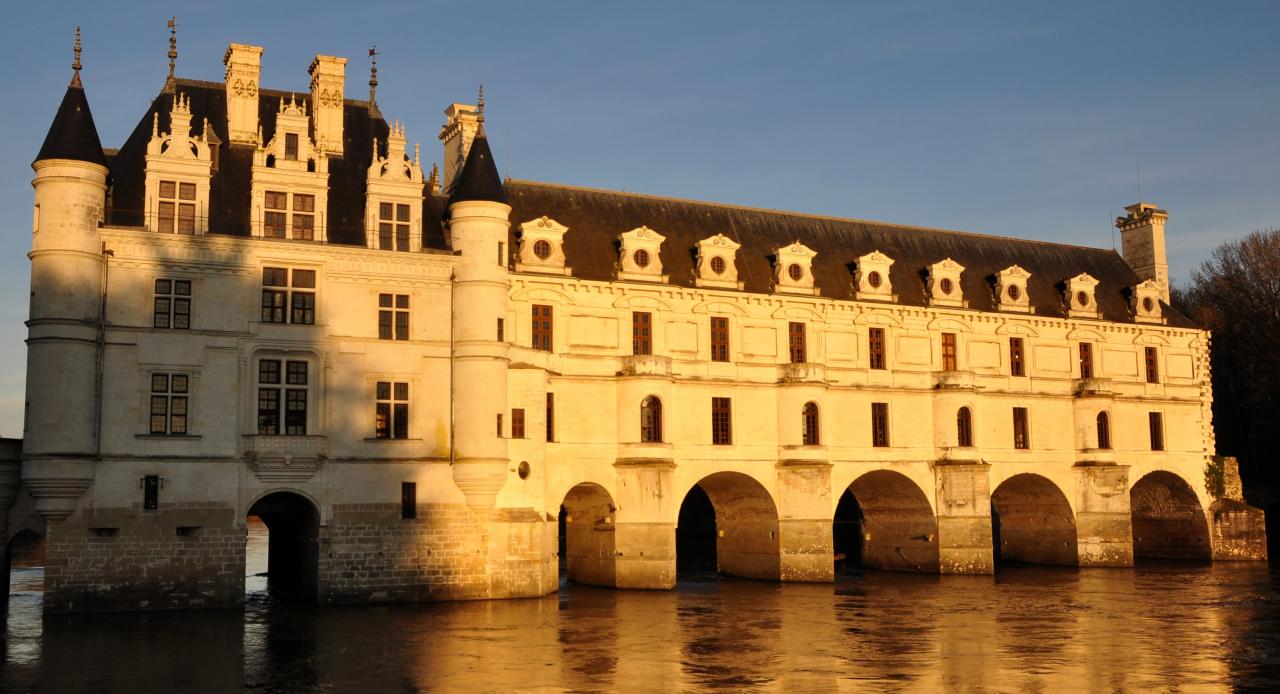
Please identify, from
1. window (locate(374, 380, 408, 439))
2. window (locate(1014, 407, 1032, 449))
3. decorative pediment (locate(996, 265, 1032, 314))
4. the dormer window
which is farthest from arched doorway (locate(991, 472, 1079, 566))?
window (locate(374, 380, 408, 439))

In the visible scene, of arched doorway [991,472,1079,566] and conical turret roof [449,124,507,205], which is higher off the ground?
conical turret roof [449,124,507,205]

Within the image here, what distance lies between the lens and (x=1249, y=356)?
62406 millimetres

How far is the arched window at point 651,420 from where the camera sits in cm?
4081

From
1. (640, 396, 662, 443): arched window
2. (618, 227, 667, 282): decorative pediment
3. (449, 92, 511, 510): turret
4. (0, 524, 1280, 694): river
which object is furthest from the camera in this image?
(618, 227, 667, 282): decorative pediment

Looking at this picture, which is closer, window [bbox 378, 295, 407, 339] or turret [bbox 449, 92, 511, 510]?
turret [bbox 449, 92, 511, 510]

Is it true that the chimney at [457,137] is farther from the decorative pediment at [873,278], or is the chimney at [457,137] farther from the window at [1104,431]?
the window at [1104,431]

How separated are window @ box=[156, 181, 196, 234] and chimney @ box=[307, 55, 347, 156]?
16.7ft

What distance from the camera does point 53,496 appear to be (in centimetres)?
3130

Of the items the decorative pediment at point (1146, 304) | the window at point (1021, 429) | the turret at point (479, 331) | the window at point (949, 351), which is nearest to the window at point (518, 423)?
the turret at point (479, 331)

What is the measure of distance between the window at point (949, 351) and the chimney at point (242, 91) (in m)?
27.5

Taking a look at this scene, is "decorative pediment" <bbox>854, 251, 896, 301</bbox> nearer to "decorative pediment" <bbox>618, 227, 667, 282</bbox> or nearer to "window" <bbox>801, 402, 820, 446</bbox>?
"window" <bbox>801, 402, 820, 446</bbox>

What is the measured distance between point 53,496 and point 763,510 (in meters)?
23.9

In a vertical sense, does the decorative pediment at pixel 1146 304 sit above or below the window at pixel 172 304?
above

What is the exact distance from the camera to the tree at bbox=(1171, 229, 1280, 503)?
6081 centimetres
